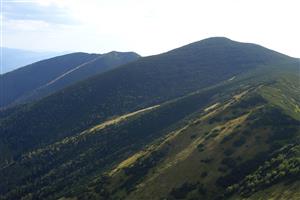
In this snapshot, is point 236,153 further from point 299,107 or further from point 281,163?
point 299,107

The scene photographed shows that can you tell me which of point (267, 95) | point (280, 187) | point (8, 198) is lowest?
point (8, 198)

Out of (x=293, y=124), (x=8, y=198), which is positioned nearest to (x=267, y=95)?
(x=293, y=124)

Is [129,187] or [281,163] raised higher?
[281,163]

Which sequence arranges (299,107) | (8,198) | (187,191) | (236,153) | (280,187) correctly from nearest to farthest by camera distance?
(280,187)
(187,191)
(236,153)
(299,107)
(8,198)

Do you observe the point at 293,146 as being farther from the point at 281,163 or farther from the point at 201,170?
the point at 201,170

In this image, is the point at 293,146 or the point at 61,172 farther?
the point at 61,172

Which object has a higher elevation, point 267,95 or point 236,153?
point 267,95

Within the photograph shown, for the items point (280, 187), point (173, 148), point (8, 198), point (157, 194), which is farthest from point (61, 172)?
point (280, 187)

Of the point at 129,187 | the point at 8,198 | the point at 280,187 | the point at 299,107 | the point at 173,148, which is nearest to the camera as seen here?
the point at 280,187

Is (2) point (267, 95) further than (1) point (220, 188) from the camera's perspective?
Yes
